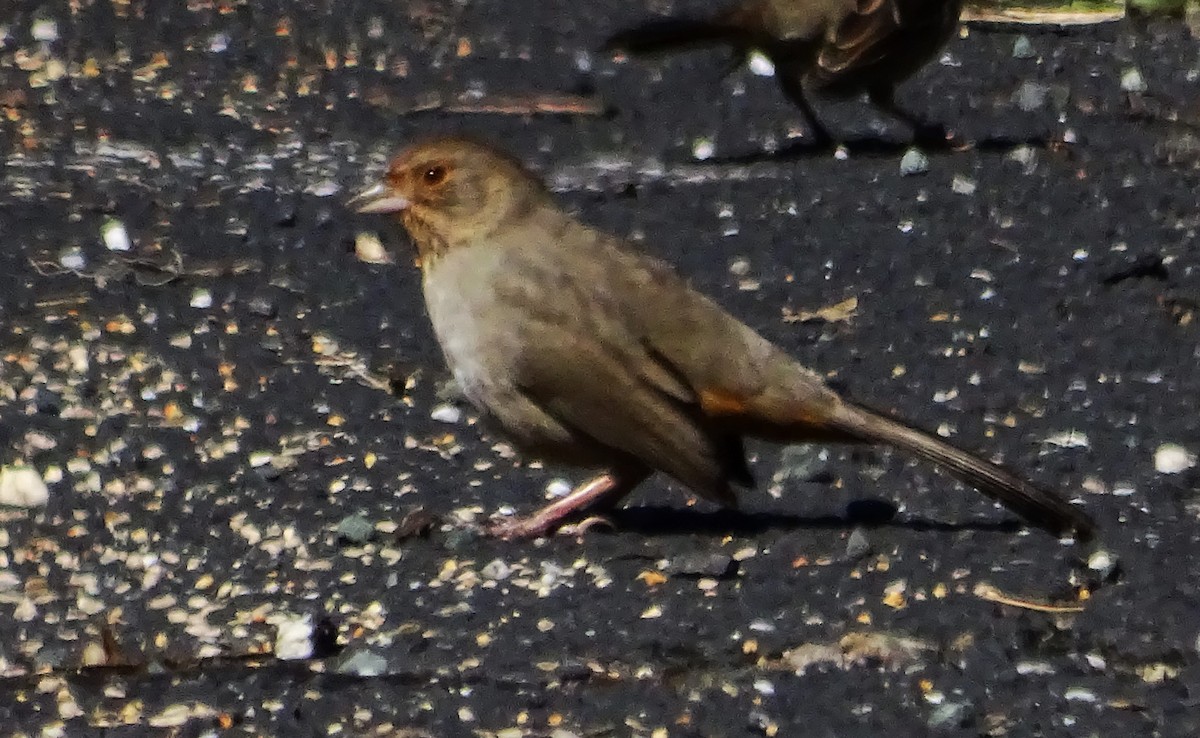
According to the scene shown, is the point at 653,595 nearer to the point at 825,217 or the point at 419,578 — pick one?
the point at 419,578

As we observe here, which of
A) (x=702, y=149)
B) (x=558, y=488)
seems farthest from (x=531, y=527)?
(x=702, y=149)

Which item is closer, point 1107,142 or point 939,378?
point 939,378

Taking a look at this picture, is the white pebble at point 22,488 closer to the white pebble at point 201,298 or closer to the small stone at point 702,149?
the white pebble at point 201,298

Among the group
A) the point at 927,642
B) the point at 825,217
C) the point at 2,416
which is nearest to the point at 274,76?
the point at 825,217

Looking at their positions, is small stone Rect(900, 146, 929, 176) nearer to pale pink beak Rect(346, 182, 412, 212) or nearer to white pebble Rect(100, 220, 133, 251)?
pale pink beak Rect(346, 182, 412, 212)

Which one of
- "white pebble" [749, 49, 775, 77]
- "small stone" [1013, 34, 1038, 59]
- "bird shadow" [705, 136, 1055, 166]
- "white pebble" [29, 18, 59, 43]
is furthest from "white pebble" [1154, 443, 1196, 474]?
"white pebble" [29, 18, 59, 43]

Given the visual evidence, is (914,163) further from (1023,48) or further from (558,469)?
(558,469)
